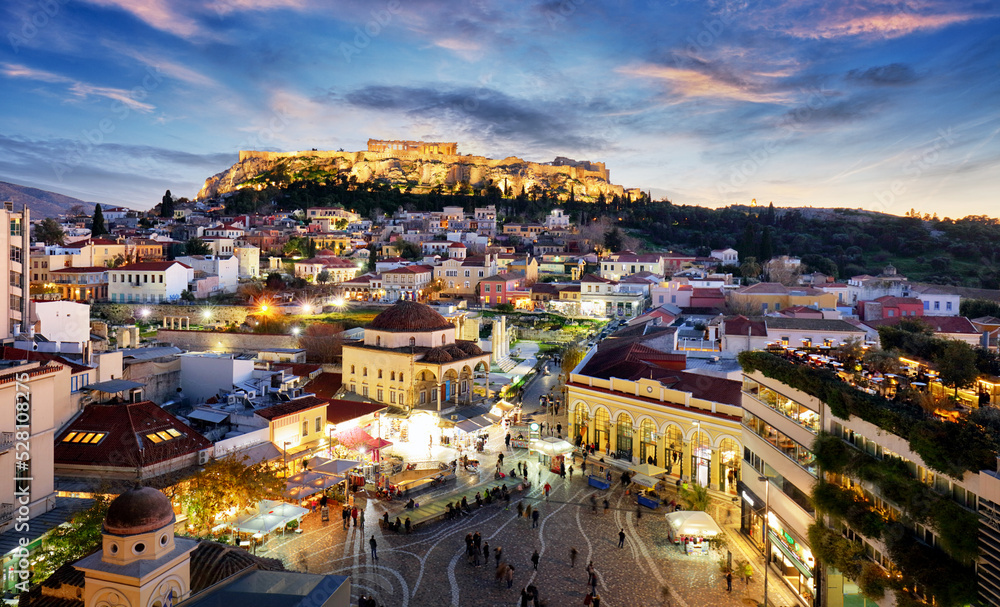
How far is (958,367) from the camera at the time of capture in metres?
13.2

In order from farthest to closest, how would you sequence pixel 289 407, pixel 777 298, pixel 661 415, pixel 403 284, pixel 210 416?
pixel 403 284
pixel 777 298
pixel 289 407
pixel 661 415
pixel 210 416

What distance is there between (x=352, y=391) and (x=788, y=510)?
22173mm

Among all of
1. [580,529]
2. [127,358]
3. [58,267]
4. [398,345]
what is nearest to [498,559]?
[580,529]

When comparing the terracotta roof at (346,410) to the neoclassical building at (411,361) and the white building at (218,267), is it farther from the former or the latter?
the white building at (218,267)

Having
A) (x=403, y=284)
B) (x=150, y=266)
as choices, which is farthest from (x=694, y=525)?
(x=150, y=266)

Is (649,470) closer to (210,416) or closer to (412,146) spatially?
(210,416)

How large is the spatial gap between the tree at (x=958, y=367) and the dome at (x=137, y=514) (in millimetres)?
14319

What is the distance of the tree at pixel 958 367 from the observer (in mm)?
12961

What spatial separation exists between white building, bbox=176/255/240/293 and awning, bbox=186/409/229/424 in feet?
126

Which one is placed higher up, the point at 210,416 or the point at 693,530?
the point at 210,416

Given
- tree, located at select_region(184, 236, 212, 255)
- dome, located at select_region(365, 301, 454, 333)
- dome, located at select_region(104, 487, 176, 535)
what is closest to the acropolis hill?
tree, located at select_region(184, 236, 212, 255)

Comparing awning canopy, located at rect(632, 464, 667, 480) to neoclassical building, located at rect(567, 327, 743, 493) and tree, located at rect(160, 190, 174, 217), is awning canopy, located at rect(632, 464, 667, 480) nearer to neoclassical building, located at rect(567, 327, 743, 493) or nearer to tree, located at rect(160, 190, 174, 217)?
neoclassical building, located at rect(567, 327, 743, 493)

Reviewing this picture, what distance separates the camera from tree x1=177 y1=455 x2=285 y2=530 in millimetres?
16516

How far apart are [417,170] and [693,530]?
11531 cm
